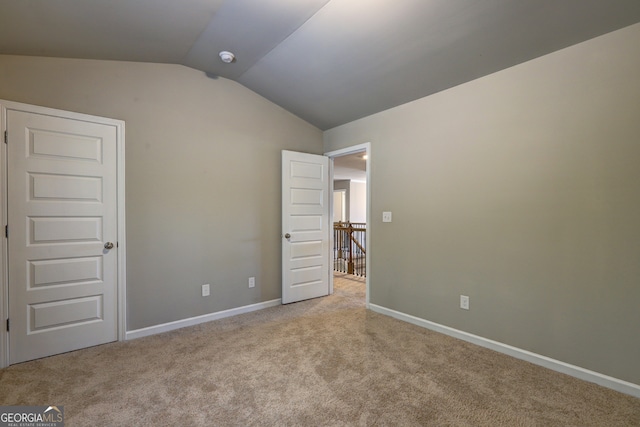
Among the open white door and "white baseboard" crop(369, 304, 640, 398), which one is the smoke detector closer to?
the open white door

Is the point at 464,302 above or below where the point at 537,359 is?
above

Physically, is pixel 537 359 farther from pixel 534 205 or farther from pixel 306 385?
pixel 306 385

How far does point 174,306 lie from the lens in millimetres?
3070

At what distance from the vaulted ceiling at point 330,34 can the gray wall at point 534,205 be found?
Answer: 0.24 metres

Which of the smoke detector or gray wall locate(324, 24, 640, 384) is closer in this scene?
gray wall locate(324, 24, 640, 384)

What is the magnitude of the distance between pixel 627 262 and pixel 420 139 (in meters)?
1.90

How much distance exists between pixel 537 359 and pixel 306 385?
1.86 metres

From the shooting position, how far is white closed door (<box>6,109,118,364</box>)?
7.60 ft
